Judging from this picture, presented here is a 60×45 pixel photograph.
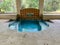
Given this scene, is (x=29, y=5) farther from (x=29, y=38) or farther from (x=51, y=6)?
(x=29, y=38)

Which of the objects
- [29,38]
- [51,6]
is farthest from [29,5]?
[29,38]

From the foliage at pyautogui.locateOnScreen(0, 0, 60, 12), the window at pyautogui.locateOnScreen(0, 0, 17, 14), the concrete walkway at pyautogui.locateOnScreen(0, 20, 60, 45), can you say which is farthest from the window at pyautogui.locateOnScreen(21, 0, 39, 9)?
the concrete walkway at pyautogui.locateOnScreen(0, 20, 60, 45)

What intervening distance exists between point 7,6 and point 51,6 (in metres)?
2.59

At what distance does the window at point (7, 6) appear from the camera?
23.6 feet

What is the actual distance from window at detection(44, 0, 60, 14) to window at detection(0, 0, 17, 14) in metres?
1.82

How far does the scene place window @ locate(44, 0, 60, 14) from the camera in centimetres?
716

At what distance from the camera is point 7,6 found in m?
7.30

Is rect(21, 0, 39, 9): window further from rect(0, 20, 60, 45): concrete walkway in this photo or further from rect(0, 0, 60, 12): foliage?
rect(0, 20, 60, 45): concrete walkway

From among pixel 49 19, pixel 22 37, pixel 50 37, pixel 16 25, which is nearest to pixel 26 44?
pixel 22 37

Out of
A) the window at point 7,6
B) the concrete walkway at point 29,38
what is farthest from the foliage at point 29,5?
the concrete walkway at point 29,38

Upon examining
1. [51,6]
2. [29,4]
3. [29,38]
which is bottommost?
[29,38]

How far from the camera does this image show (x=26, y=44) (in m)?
3.84

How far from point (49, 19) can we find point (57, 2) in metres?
1.13

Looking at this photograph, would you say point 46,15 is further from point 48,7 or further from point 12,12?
point 12,12
